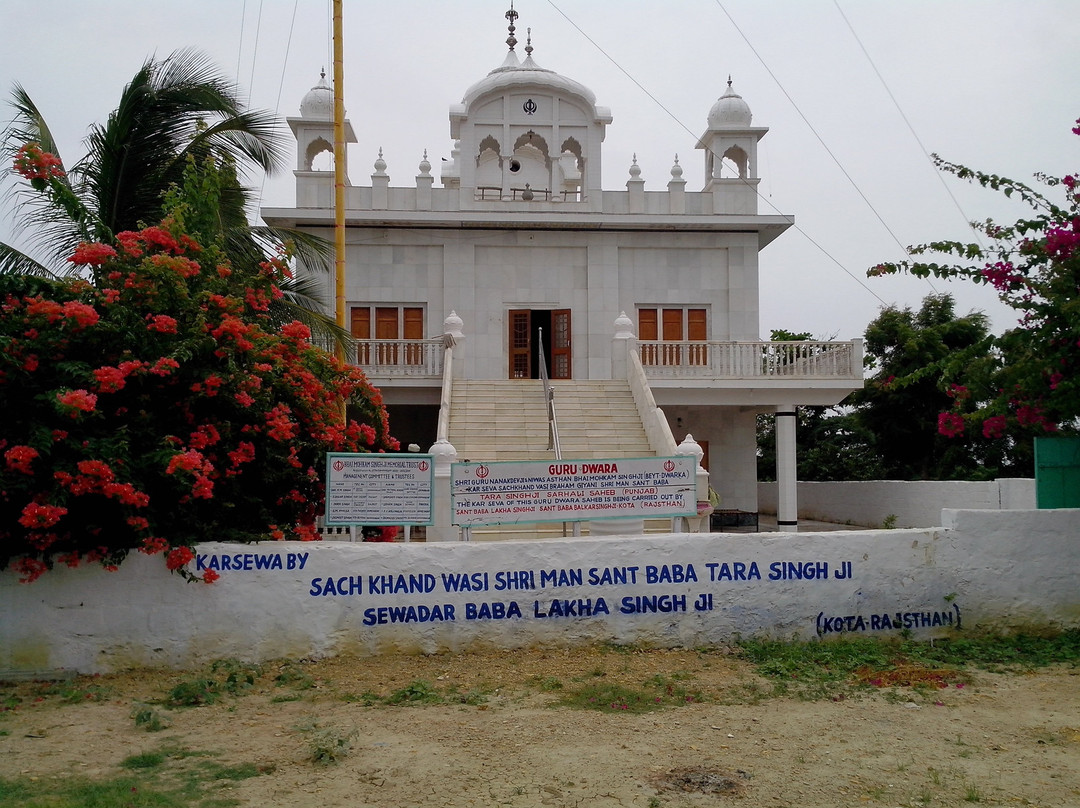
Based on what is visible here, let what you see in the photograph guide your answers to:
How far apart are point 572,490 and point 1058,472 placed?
5.59 meters

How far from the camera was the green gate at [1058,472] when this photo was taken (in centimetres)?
1029

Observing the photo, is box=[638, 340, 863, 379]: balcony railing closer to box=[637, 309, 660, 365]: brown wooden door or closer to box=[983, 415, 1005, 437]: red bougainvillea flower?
box=[637, 309, 660, 365]: brown wooden door

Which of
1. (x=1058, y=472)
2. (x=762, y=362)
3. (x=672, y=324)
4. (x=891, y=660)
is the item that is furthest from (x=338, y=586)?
(x=672, y=324)

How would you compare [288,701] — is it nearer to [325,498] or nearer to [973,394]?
[325,498]

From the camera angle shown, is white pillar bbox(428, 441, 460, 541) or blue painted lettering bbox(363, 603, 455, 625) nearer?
blue painted lettering bbox(363, 603, 455, 625)

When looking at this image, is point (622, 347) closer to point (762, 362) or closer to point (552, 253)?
point (762, 362)

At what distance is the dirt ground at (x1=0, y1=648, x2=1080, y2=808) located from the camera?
540 cm

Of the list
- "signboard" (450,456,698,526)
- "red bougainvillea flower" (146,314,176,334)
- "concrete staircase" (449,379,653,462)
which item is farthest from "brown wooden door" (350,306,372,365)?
"red bougainvillea flower" (146,314,176,334)

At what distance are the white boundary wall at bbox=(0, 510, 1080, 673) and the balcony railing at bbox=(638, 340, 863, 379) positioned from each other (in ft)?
31.9

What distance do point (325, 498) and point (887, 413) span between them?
21012 millimetres

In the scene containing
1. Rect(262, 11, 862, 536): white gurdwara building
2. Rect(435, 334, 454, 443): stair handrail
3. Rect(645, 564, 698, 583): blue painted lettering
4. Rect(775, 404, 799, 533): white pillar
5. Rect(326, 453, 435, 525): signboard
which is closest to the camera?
Rect(645, 564, 698, 583): blue painted lettering

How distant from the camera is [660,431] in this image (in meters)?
15.7

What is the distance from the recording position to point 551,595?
8.65 meters

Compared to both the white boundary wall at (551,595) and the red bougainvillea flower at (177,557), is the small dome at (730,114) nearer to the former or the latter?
the white boundary wall at (551,595)
